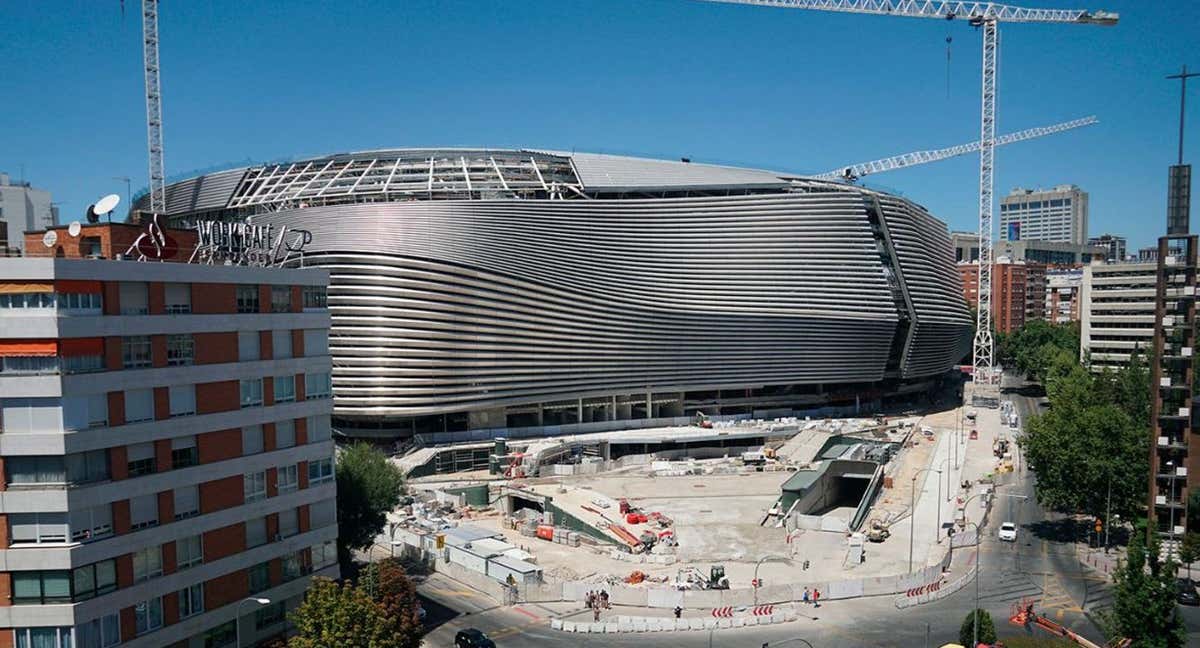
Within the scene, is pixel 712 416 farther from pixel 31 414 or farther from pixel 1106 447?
pixel 31 414

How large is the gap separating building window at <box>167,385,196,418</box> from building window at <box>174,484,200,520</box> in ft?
10.4

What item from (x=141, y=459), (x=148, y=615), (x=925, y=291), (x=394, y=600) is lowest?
(x=394, y=600)

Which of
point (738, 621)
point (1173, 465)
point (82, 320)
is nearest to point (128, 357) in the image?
point (82, 320)

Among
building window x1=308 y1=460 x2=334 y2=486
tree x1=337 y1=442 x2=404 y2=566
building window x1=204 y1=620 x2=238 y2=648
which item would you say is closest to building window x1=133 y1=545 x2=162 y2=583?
building window x1=204 y1=620 x2=238 y2=648

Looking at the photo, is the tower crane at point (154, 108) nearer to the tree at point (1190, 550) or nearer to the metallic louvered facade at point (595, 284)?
the metallic louvered facade at point (595, 284)

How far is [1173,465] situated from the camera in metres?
66.2

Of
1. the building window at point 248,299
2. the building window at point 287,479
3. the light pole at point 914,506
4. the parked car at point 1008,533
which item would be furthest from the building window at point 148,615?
the parked car at point 1008,533

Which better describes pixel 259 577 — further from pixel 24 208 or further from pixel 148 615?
pixel 24 208

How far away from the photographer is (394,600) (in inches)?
1540

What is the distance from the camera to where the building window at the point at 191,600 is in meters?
37.2

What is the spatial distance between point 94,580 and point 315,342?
47.0 ft

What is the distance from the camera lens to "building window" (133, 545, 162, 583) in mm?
35562

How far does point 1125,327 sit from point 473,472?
11819 centimetres

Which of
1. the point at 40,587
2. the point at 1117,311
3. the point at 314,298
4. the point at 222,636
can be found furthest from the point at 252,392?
the point at 1117,311
